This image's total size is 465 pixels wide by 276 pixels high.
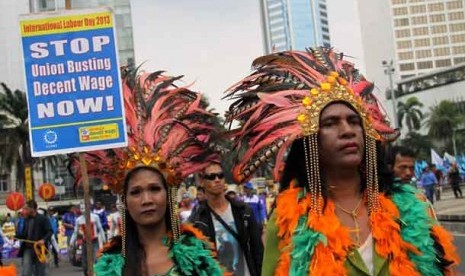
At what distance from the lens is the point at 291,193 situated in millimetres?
2992

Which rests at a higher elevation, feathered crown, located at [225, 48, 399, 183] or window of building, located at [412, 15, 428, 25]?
window of building, located at [412, 15, 428, 25]

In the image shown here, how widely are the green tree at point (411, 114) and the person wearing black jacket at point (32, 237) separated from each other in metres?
77.8

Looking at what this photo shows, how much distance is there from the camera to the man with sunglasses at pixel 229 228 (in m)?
5.23

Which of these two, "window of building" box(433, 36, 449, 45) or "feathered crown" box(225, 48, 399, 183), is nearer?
"feathered crown" box(225, 48, 399, 183)

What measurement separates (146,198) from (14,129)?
45666 millimetres

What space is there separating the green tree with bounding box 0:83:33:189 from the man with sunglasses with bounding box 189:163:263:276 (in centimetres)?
4194

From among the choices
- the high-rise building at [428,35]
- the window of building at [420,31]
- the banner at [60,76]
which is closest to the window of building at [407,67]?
the high-rise building at [428,35]

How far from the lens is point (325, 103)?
2885 millimetres

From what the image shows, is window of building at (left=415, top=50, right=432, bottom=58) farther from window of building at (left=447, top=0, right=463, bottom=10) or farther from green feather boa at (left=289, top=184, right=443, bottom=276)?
green feather boa at (left=289, top=184, right=443, bottom=276)

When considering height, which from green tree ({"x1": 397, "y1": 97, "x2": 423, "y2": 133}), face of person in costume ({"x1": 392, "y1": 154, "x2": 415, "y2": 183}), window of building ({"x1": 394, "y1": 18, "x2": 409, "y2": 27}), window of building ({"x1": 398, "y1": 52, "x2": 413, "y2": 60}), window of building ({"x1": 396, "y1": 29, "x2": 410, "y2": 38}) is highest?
window of building ({"x1": 394, "y1": 18, "x2": 409, "y2": 27})

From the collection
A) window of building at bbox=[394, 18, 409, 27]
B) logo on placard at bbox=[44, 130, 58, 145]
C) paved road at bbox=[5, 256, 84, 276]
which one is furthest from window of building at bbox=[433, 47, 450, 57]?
logo on placard at bbox=[44, 130, 58, 145]

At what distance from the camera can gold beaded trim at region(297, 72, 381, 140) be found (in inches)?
112

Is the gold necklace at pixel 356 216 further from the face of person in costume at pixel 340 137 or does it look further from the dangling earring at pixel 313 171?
the face of person in costume at pixel 340 137

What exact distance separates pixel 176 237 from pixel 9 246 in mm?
19780
